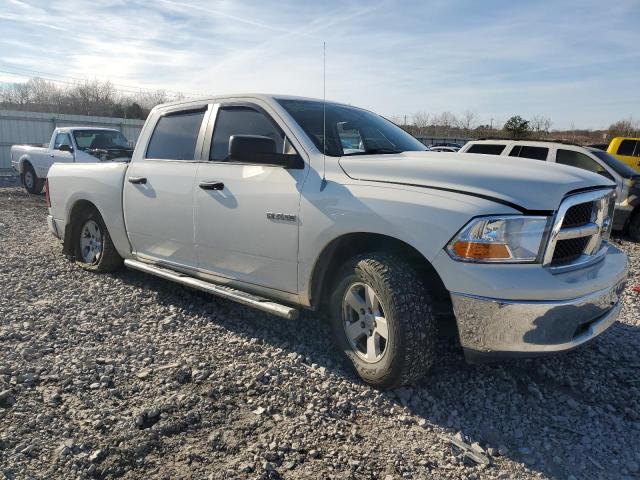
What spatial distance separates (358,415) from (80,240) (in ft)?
14.6

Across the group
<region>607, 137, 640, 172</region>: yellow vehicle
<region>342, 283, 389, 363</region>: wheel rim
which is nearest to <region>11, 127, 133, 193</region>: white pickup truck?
<region>342, 283, 389, 363</region>: wheel rim

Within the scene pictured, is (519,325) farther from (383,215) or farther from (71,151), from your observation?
(71,151)

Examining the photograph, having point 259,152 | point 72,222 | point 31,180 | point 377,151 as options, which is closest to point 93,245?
point 72,222

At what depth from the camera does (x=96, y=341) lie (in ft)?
13.1

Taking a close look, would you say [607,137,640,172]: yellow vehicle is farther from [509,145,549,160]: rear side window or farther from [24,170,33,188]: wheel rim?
[24,170,33,188]: wheel rim

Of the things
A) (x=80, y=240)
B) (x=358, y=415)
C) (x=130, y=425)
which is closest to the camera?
(x=130, y=425)

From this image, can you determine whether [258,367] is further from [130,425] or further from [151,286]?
[151,286]

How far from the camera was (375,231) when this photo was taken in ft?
10.1

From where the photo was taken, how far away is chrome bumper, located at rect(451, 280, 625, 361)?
2.69 metres

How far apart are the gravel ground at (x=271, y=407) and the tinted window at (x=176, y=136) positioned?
144 centimetres

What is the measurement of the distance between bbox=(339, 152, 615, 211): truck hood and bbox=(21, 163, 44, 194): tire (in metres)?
13.4

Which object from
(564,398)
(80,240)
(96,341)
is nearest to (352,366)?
(564,398)

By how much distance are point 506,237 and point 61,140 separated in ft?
42.4

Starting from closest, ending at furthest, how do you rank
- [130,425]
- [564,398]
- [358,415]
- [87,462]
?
1. [87,462]
2. [130,425]
3. [358,415]
4. [564,398]
